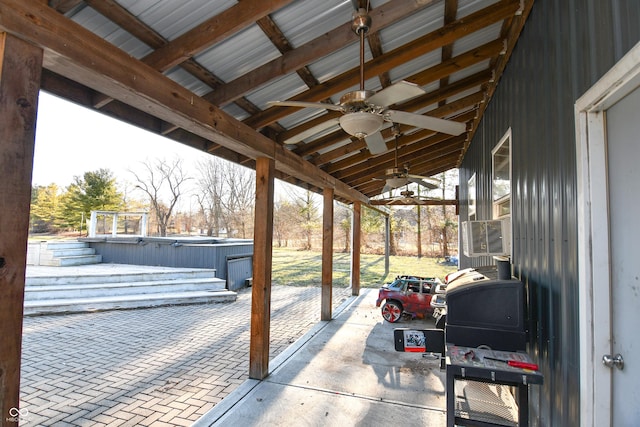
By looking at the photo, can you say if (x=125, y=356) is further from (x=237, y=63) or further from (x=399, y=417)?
(x=237, y=63)

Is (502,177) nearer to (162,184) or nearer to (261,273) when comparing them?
(261,273)

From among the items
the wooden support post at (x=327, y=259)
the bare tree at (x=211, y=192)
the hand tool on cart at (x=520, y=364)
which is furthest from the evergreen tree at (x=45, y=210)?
the hand tool on cart at (x=520, y=364)

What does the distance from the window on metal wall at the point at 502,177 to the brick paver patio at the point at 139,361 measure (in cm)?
340

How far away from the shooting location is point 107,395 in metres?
3.33

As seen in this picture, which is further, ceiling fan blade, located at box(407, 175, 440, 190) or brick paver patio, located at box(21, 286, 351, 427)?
ceiling fan blade, located at box(407, 175, 440, 190)

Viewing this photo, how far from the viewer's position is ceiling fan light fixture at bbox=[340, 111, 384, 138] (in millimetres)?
2133

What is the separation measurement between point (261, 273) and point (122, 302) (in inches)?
204

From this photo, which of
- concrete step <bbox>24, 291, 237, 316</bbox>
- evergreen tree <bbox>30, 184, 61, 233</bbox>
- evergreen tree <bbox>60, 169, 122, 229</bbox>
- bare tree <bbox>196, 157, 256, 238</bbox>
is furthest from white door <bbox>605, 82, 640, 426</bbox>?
evergreen tree <bbox>30, 184, 61, 233</bbox>

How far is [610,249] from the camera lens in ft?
5.07

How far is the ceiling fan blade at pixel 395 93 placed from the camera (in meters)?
1.98

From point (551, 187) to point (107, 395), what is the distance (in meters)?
4.37

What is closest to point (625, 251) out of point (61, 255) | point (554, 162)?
point (554, 162)

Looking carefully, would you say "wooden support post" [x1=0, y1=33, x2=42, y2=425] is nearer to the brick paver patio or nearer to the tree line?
the brick paver patio

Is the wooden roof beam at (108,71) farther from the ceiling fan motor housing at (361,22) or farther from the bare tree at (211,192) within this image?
the bare tree at (211,192)
